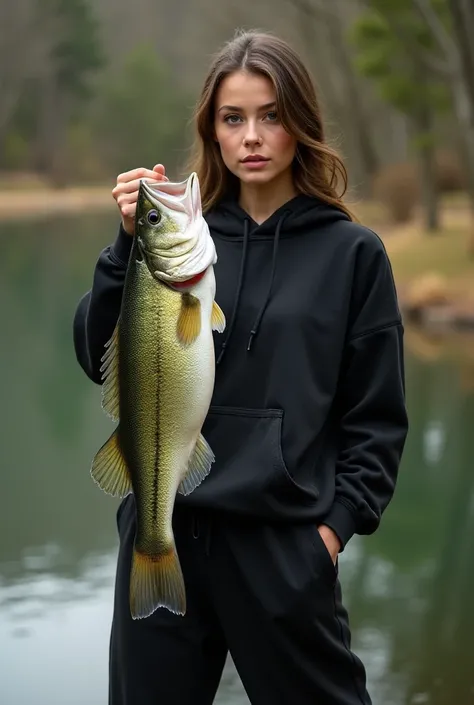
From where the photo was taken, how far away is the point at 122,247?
2162 millimetres

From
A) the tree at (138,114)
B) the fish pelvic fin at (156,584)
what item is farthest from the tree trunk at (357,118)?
the fish pelvic fin at (156,584)

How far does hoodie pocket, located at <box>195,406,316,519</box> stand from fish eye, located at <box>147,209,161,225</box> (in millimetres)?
391

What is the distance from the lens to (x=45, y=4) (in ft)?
146

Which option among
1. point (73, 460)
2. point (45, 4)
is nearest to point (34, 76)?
point (45, 4)

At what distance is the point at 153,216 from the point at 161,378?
284 mm

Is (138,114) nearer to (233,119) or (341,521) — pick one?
(233,119)

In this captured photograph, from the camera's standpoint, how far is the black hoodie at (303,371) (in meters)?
2.07

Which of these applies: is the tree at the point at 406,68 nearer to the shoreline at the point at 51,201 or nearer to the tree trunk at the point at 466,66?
the tree trunk at the point at 466,66

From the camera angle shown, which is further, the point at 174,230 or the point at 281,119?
the point at 281,119

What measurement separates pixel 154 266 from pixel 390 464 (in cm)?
61

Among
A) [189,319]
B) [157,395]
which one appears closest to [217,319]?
[189,319]

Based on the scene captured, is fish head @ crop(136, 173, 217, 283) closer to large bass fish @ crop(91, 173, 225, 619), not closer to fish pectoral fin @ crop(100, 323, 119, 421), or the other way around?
large bass fish @ crop(91, 173, 225, 619)

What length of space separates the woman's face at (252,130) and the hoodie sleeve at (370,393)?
24cm

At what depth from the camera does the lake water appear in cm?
376
